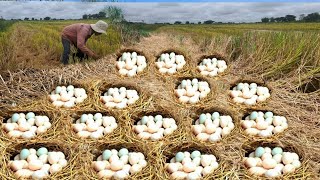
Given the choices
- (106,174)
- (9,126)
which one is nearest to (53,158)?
(106,174)

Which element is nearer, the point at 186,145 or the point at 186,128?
the point at 186,145

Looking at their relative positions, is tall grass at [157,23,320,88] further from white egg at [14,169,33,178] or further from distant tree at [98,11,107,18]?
white egg at [14,169,33,178]

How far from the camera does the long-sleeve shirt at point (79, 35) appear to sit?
4891mm

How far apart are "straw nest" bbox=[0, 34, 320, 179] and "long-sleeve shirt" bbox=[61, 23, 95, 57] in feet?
0.63

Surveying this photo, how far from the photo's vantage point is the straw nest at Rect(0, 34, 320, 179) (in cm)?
300

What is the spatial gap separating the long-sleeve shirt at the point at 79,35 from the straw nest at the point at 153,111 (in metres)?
0.19

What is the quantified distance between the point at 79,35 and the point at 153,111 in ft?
5.72

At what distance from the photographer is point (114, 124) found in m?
3.41

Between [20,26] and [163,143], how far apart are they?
2959mm

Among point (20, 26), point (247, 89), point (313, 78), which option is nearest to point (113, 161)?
point (247, 89)

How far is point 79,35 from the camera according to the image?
4910 millimetres

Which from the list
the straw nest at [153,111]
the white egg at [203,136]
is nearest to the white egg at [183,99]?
the straw nest at [153,111]

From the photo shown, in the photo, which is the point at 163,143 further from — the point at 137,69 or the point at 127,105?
the point at 137,69

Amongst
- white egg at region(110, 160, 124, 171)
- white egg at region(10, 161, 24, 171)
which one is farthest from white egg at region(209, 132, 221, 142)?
white egg at region(10, 161, 24, 171)
